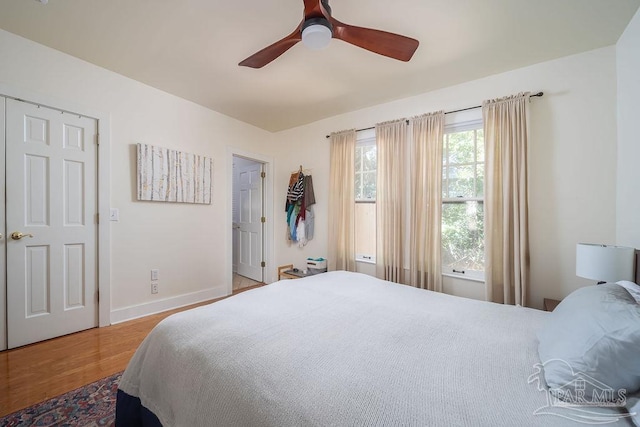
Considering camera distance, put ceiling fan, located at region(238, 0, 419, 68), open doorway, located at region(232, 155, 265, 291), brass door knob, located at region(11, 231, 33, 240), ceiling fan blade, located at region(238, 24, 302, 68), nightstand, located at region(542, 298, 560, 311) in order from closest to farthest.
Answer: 1. ceiling fan, located at region(238, 0, 419, 68)
2. ceiling fan blade, located at region(238, 24, 302, 68)
3. nightstand, located at region(542, 298, 560, 311)
4. brass door knob, located at region(11, 231, 33, 240)
5. open doorway, located at region(232, 155, 265, 291)

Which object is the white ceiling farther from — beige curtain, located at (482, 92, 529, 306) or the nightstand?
the nightstand

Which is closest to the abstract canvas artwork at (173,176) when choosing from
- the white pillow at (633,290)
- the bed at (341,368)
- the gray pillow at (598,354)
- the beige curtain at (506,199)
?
the bed at (341,368)

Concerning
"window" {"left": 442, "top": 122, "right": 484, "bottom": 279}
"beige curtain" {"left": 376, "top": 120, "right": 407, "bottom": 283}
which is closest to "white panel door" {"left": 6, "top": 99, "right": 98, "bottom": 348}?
"beige curtain" {"left": 376, "top": 120, "right": 407, "bottom": 283}

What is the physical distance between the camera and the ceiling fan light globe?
1.34 metres

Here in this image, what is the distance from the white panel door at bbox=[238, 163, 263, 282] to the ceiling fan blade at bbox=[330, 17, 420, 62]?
9.34 feet

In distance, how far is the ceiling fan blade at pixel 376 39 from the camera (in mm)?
1414

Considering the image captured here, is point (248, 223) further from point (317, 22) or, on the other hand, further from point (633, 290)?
point (633, 290)

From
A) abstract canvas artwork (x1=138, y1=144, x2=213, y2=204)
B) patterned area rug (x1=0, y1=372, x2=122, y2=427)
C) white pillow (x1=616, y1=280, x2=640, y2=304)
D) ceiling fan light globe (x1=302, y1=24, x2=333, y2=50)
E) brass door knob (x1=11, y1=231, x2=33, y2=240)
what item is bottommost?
patterned area rug (x1=0, y1=372, x2=122, y2=427)

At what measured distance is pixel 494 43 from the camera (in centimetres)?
192

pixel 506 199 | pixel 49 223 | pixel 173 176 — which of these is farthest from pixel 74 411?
pixel 506 199

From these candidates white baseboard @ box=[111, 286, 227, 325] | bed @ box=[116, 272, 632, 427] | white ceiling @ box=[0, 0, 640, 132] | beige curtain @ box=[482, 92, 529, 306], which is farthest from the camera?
white baseboard @ box=[111, 286, 227, 325]

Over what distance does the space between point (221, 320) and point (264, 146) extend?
10.4ft

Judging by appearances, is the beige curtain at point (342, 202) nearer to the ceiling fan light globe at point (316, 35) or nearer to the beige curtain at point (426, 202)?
the beige curtain at point (426, 202)

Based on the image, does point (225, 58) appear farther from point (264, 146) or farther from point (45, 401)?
point (45, 401)
